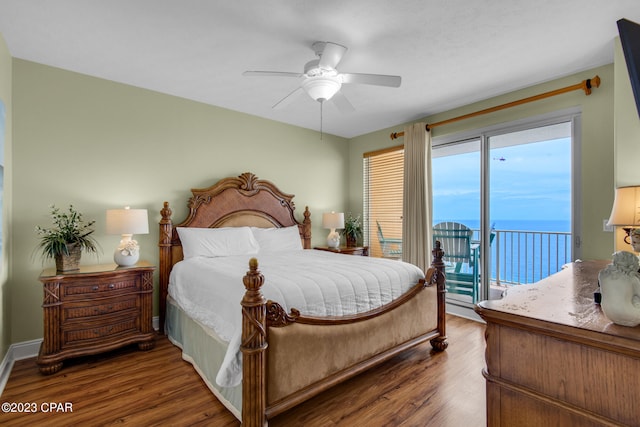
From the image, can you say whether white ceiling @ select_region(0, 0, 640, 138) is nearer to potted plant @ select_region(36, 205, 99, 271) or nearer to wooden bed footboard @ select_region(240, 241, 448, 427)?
potted plant @ select_region(36, 205, 99, 271)

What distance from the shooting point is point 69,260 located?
8.63 ft

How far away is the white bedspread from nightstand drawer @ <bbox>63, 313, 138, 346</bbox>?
0.43 m

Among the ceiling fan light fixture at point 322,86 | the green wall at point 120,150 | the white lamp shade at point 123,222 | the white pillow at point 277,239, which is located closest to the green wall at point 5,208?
the green wall at point 120,150

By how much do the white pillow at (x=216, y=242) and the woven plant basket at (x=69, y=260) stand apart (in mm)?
950

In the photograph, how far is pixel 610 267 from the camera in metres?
0.87

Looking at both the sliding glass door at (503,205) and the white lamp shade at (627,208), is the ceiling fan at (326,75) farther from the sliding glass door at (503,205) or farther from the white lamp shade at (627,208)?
the sliding glass door at (503,205)

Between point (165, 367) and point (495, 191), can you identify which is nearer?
point (165, 367)

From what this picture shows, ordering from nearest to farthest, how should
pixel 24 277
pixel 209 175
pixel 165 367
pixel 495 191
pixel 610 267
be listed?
1. pixel 610 267
2. pixel 165 367
3. pixel 24 277
4. pixel 495 191
5. pixel 209 175

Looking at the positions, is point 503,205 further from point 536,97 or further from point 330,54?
point 330,54

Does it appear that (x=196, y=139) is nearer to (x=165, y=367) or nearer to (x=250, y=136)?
(x=250, y=136)

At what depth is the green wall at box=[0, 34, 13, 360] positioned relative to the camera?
2408 mm

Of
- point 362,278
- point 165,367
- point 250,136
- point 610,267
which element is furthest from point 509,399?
point 250,136

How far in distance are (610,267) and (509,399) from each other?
513 millimetres

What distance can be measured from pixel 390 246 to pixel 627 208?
3.08 m
